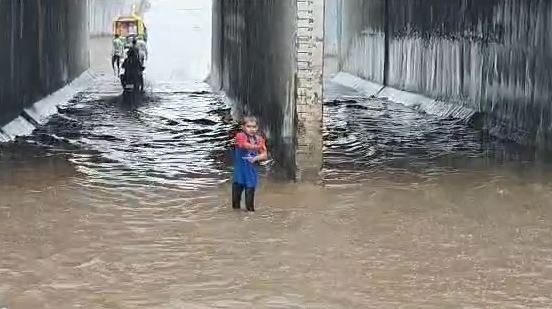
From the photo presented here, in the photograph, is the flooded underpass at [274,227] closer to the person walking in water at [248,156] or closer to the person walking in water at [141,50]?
the person walking in water at [248,156]

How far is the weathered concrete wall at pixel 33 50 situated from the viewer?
18109 mm

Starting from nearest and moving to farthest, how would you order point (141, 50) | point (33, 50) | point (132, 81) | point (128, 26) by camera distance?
point (33, 50), point (132, 81), point (141, 50), point (128, 26)

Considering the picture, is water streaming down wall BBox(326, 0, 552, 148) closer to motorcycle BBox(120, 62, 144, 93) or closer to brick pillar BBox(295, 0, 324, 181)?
brick pillar BBox(295, 0, 324, 181)

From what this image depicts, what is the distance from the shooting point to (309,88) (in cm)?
1263

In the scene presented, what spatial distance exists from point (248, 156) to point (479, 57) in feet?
36.1

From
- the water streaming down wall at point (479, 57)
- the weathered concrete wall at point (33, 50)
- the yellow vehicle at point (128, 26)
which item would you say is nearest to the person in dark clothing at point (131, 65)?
the weathered concrete wall at point (33, 50)

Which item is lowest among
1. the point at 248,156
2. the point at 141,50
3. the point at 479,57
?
the point at 248,156

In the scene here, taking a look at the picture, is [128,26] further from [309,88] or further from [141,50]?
[309,88]

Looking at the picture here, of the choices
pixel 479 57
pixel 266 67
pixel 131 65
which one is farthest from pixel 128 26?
pixel 266 67

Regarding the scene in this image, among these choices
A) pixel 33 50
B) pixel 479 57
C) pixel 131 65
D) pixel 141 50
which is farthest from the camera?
pixel 141 50

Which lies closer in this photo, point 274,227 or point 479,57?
point 274,227

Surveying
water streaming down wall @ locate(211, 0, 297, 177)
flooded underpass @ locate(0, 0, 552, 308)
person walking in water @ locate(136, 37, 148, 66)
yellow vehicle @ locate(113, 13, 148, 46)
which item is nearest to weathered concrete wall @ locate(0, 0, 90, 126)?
flooded underpass @ locate(0, 0, 552, 308)

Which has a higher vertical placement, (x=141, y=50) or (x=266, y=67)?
(x=266, y=67)

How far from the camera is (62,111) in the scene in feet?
77.7
